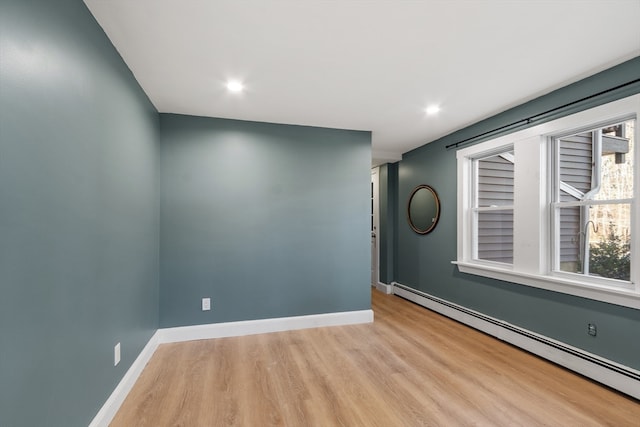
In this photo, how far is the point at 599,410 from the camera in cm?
187

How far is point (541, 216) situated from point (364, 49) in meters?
2.19

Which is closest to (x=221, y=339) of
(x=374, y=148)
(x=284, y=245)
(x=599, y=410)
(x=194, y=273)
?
(x=194, y=273)

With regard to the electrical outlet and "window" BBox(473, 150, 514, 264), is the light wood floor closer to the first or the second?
the electrical outlet

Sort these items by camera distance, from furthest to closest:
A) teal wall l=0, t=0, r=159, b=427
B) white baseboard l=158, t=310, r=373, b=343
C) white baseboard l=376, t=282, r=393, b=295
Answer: white baseboard l=376, t=282, r=393, b=295, white baseboard l=158, t=310, r=373, b=343, teal wall l=0, t=0, r=159, b=427

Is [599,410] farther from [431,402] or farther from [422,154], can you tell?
[422,154]

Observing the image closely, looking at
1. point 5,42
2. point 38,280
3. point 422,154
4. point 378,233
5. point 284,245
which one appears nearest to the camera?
point 5,42

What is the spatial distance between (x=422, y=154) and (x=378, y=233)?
5.18 ft

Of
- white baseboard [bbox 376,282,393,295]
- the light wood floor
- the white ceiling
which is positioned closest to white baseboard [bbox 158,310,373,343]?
the light wood floor

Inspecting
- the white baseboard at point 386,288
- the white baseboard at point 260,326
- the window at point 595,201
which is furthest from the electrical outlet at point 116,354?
the white baseboard at point 386,288

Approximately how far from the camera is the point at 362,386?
2.16m

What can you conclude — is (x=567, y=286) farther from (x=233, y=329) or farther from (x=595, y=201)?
(x=233, y=329)

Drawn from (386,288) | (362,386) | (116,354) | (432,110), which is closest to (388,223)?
(386,288)

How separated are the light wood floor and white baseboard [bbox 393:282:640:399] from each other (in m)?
0.08

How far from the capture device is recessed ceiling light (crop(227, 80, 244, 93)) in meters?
2.37
